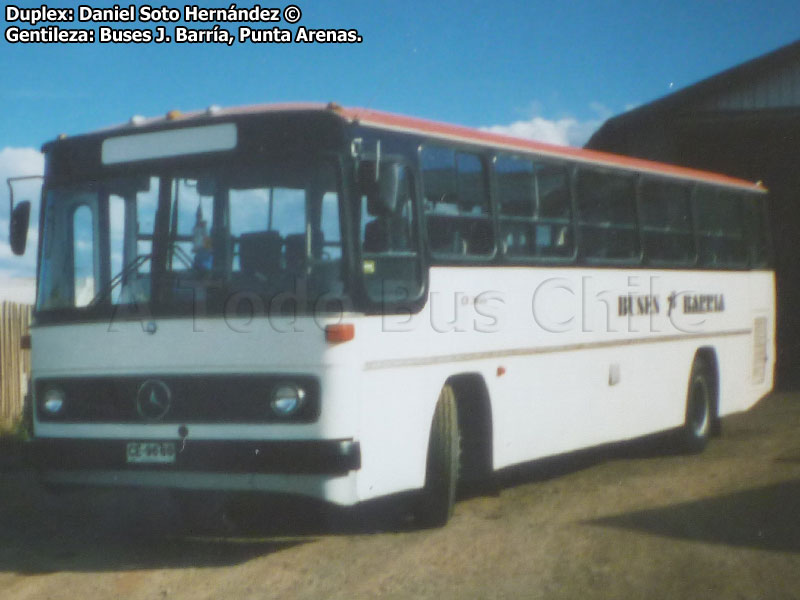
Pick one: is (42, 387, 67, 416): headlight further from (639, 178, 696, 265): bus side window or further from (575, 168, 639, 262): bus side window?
(639, 178, 696, 265): bus side window

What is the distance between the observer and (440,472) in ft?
29.8

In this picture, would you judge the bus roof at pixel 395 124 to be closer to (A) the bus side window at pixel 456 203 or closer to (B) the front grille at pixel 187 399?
(A) the bus side window at pixel 456 203

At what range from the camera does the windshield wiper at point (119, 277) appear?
8.42 meters

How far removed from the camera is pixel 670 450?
14070 millimetres

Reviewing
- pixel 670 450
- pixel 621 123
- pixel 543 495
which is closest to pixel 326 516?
pixel 543 495

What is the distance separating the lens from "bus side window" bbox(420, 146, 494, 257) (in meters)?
9.20

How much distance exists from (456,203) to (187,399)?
2607 mm

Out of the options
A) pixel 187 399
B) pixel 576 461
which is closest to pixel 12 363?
pixel 576 461

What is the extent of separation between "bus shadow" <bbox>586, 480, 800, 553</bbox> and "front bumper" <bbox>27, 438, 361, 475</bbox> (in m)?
2.33

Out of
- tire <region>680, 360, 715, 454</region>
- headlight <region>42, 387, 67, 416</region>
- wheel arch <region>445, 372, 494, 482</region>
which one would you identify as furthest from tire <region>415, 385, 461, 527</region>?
tire <region>680, 360, 715, 454</region>

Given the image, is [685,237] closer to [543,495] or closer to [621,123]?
[543,495]

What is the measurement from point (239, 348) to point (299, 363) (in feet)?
1.39

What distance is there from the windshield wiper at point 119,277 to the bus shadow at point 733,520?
3669 millimetres

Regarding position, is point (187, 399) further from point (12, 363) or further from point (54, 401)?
point (12, 363)
